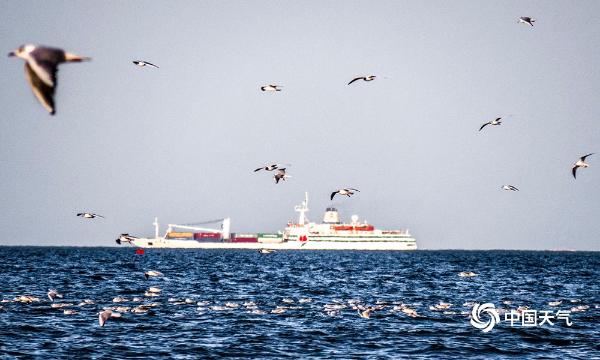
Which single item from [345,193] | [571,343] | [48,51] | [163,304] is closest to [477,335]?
[571,343]

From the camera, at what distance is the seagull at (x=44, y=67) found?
1355 cm

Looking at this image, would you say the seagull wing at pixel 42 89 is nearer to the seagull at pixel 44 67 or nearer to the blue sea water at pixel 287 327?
the seagull at pixel 44 67

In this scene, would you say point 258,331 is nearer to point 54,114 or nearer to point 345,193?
point 345,193

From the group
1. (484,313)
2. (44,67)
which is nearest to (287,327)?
(484,313)

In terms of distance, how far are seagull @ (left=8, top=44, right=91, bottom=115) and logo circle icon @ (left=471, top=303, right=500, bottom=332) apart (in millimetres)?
25659

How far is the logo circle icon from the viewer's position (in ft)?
120

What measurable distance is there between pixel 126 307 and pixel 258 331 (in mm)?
10852

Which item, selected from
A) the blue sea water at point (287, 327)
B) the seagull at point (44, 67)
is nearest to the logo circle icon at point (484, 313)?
the blue sea water at point (287, 327)

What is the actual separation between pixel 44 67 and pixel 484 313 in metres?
31.8

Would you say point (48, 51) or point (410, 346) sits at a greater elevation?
point (48, 51)

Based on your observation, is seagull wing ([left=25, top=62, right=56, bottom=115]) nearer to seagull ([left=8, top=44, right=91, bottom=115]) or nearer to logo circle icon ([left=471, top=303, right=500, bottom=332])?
seagull ([left=8, top=44, right=91, bottom=115])

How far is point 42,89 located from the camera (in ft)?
44.8

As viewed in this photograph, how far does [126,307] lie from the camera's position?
43.1 metres

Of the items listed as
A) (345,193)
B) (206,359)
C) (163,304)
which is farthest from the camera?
(163,304)
